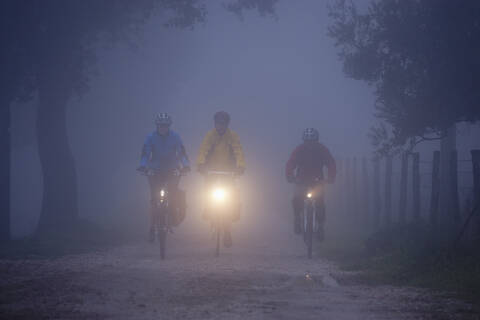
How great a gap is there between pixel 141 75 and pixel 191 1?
981 inches

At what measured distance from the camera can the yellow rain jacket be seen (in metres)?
11.7

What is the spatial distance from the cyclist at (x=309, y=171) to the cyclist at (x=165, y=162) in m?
2.10

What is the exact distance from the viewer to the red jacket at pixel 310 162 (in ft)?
39.7

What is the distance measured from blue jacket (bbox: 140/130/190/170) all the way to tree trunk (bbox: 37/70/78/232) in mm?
6443

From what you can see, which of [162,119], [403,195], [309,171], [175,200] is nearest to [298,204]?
[309,171]

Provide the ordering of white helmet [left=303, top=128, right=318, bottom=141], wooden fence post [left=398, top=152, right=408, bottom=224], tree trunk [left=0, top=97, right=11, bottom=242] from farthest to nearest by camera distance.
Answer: tree trunk [left=0, top=97, right=11, bottom=242]
wooden fence post [left=398, top=152, right=408, bottom=224]
white helmet [left=303, top=128, right=318, bottom=141]

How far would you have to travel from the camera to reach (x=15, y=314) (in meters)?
5.87

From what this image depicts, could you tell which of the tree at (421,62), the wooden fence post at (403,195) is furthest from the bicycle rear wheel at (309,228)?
the wooden fence post at (403,195)

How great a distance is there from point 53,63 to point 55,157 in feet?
8.51

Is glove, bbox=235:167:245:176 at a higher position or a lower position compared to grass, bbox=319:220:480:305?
higher

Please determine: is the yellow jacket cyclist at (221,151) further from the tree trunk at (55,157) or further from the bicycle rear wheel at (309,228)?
the tree trunk at (55,157)

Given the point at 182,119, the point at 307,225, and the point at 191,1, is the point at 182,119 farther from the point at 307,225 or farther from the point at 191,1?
the point at 307,225

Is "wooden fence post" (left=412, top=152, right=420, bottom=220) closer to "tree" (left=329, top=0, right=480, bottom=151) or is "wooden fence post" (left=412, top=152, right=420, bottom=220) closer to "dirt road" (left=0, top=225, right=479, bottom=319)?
"tree" (left=329, top=0, right=480, bottom=151)

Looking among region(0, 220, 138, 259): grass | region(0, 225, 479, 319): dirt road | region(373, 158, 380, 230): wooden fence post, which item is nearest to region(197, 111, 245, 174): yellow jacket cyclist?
region(0, 225, 479, 319): dirt road
